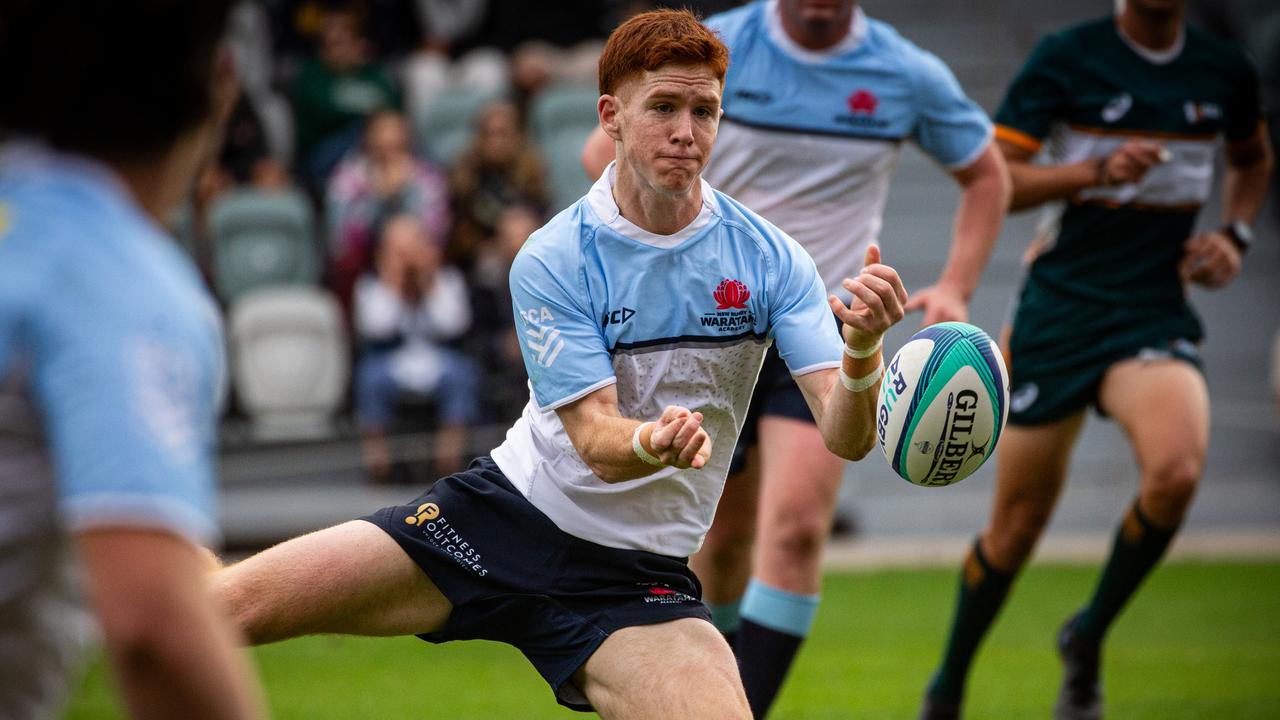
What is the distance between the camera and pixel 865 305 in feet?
11.7

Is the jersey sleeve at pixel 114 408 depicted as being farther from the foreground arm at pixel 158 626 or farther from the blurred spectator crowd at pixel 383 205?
the blurred spectator crowd at pixel 383 205

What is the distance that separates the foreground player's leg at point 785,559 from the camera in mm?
5188

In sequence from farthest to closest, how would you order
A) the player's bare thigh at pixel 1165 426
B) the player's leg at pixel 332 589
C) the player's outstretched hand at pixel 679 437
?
the player's bare thigh at pixel 1165 426 < the player's leg at pixel 332 589 < the player's outstretched hand at pixel 679 437

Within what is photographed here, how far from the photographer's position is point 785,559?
5.20 metres

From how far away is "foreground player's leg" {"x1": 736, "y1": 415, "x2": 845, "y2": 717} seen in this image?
5.19m

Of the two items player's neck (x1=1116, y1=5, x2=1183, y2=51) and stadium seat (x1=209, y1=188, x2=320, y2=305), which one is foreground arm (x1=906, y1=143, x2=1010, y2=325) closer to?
player's neck (x1=1116, y1=5, x2=1183, y2=51)

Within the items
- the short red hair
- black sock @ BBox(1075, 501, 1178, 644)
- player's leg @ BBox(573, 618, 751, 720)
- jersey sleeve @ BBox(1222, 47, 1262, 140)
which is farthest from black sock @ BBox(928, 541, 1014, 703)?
the short red hair

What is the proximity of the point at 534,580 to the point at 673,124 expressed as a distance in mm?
1224

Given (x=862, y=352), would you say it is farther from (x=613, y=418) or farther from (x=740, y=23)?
(x=740, y=23)

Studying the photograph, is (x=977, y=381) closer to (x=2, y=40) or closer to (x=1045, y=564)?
(x=2, y=40)

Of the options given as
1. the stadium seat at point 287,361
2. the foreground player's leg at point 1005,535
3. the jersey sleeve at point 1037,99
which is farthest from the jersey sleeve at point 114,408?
the stadium seat at point 287,361

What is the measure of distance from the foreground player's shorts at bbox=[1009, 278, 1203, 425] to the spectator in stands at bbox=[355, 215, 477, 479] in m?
6.14

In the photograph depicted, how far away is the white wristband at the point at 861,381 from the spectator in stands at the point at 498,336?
8180 mm

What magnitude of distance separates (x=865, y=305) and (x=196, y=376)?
1847 millimetres
